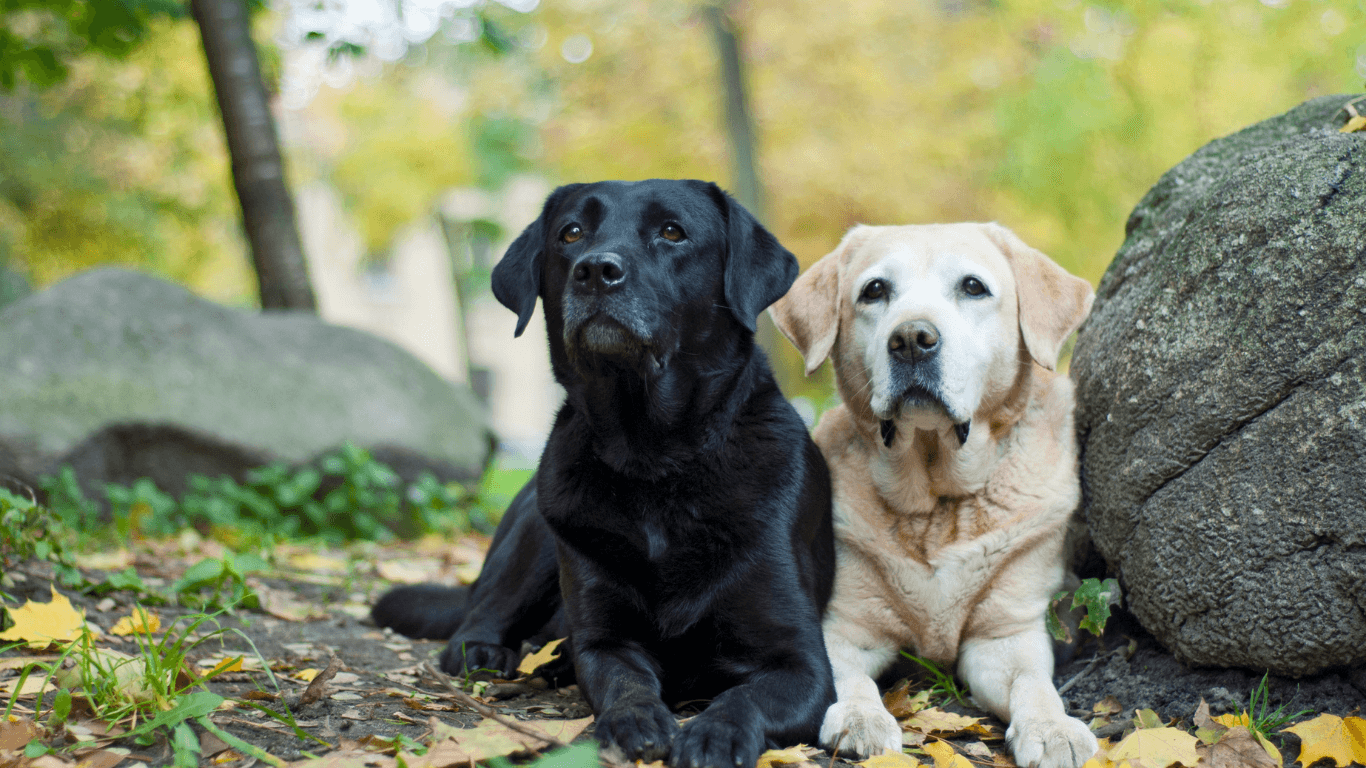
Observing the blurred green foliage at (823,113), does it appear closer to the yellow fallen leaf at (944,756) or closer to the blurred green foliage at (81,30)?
the blurred green foliage at (81,30)

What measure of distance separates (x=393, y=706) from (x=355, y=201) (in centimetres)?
1908

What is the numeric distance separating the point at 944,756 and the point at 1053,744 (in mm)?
261

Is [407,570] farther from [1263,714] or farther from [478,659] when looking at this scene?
[1263,714]

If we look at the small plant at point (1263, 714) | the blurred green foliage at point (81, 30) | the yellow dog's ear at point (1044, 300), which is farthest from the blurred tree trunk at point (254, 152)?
the small plant at point (1263, 714)

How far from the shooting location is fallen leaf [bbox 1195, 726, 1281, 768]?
88.2 inches

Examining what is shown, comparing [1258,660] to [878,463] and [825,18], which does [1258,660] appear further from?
[825,18]

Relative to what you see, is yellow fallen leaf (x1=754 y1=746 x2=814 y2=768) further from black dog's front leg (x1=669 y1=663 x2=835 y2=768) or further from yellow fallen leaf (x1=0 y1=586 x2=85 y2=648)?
yellow fallen leaf (x1=0 y1=586 x2=85 y2=648)

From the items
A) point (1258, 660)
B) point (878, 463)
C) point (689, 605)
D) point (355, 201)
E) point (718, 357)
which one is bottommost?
point (1258, 660)

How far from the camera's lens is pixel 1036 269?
303cm

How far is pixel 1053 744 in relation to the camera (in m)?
2.27

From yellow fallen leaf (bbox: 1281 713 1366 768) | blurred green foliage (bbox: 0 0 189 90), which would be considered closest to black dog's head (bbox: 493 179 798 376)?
yellow fallen leaf (bbox: 1281 713 1366 768)

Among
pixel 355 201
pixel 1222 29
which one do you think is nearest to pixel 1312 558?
pixel 1222 29

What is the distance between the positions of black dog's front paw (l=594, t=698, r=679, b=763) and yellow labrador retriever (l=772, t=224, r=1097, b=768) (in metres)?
0.73

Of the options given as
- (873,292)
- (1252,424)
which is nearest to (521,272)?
(873,292)
